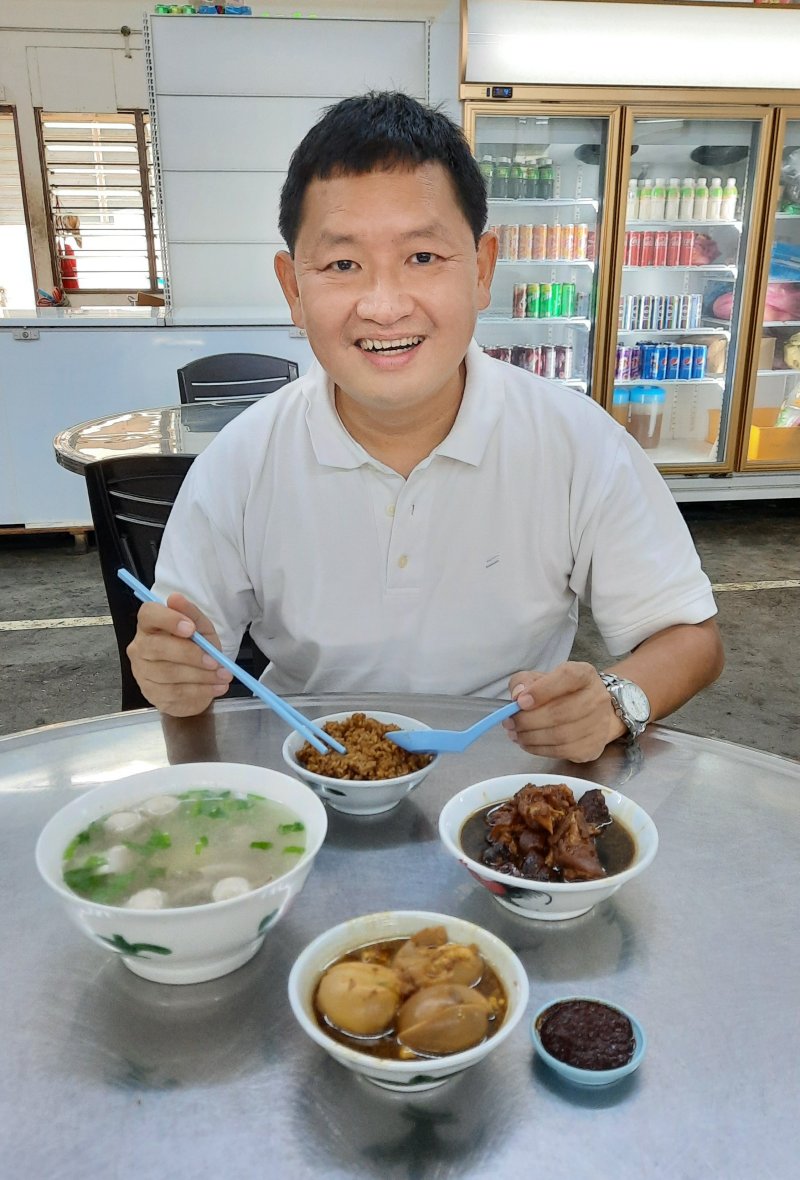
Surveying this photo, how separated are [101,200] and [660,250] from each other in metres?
5.70

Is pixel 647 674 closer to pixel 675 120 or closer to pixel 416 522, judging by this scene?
pixel 416 522

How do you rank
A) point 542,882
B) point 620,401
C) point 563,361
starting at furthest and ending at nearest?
point 620,401 < point 563,361 < point 542,882

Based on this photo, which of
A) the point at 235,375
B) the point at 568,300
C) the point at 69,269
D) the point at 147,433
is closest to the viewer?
the point at 147,433

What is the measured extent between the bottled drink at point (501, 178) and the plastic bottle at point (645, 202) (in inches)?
30.5

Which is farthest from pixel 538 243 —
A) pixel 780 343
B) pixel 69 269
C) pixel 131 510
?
pixel 69 269

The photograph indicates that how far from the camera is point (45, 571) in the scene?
4.78 meters

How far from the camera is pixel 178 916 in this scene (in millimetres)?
688

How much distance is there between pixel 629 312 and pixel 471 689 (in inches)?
178

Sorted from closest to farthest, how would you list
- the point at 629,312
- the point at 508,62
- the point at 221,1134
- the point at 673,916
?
the point at 221,1134 < the point at 673,916 < the point at 508,62 < the point at 629,312

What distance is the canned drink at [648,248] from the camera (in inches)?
205

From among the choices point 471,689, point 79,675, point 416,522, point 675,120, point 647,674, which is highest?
point 675,120

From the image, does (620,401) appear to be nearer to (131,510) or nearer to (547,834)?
(131,510)

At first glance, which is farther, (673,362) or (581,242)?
(673,362)

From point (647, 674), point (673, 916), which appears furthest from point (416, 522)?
point (673, 916)
